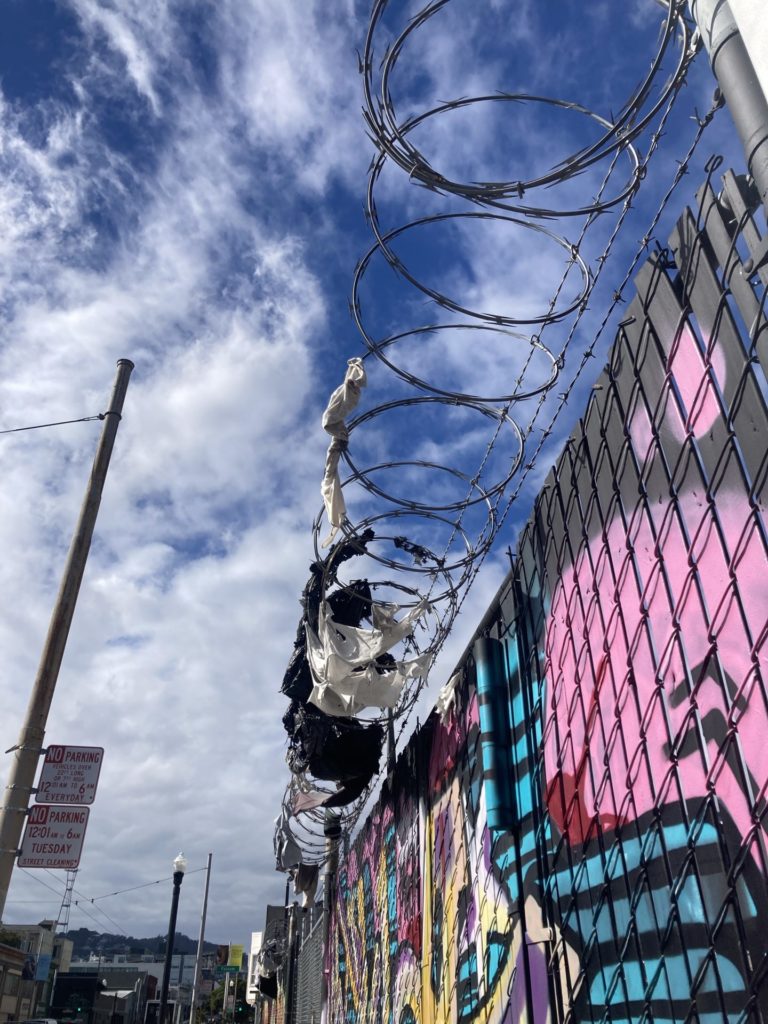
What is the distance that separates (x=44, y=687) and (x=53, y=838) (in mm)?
1232

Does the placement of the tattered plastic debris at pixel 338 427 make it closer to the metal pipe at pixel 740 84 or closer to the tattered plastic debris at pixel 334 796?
the metal pipe at pixel 740 84

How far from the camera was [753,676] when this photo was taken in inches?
161

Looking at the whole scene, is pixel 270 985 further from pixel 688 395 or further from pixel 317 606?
pixel 688 395

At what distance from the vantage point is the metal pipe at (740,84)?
330cm

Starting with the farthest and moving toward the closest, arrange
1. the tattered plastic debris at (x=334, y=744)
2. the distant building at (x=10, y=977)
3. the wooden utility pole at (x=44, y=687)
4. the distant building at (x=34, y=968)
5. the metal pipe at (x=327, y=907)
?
the distant building at (x=34, y=968) → the distant building at (x=10, y=977) → the metal pipe at (x=327, y=907) → the tattered plastic debris at (x=334, y=744) → the wooden utility pole at (x=44, y=687)

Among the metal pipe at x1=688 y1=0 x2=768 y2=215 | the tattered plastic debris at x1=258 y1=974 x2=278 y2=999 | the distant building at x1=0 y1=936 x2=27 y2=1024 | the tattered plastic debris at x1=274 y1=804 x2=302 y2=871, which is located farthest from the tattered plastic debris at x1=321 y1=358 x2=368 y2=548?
the distant building at x1=0 y1=936 x2=27 y2=1024

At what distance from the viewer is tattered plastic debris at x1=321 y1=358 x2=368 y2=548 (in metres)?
7.78

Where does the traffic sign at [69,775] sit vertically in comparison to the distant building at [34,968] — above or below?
below

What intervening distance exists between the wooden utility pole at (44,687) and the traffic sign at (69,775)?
139mm

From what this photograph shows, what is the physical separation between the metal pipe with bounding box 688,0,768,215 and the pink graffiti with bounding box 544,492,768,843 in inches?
66.6

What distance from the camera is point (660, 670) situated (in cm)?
494

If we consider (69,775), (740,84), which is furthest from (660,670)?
(69,775)

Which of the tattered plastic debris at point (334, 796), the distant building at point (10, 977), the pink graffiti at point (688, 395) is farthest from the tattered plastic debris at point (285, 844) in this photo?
the distant building at point (10, 977)

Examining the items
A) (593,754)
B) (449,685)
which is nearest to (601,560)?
(593,754)
